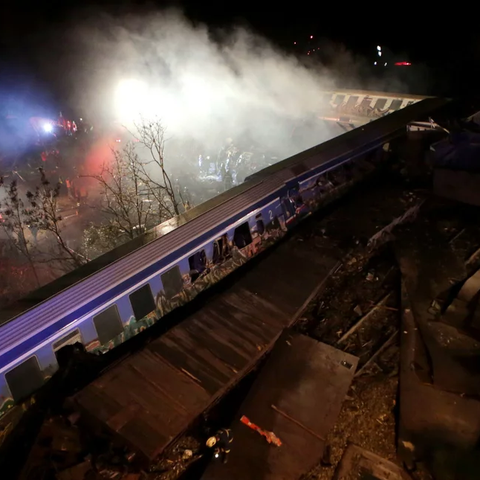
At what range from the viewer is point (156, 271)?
5.01m

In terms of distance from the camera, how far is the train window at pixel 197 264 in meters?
5.50

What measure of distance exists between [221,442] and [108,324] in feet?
6.75

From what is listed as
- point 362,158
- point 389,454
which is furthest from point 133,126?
point 389,454

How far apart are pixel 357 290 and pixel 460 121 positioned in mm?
6050

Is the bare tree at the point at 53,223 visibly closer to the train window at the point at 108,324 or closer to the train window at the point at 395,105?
the train window at the point at 108,324

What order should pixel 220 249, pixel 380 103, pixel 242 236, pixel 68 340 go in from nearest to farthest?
pixel 68 340, pixel 220 249, pixel 242 236, pixel 380 103

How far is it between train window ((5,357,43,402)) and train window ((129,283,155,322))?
1.26 metres

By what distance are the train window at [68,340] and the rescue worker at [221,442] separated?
198 cm

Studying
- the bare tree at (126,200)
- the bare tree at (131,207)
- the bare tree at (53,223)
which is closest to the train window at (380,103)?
the bare tree at (131,207)

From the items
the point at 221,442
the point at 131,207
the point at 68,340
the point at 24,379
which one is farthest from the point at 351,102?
the point at 24,379

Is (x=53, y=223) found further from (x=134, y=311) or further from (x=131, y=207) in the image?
(x=134, y=311)

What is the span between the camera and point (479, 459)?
3258mm

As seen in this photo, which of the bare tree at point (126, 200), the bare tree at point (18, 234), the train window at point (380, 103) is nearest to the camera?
the train window at point (380, 103)

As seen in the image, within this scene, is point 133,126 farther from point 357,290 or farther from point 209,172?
point 357,290
